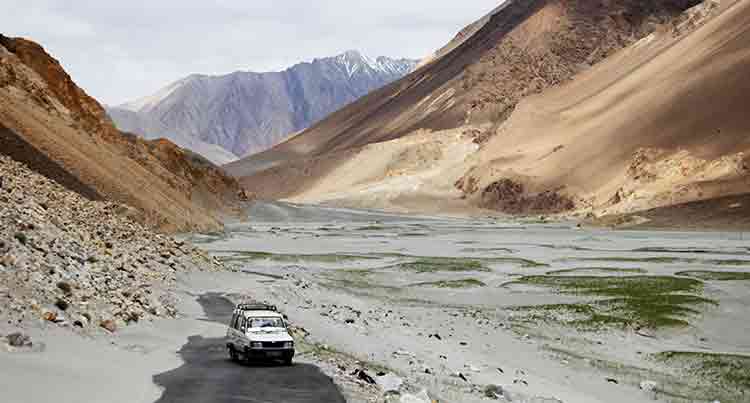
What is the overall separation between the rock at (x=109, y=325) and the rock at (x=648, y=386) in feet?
54.5

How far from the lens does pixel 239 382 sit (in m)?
21.2

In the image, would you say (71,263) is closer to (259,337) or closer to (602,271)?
(259,337)

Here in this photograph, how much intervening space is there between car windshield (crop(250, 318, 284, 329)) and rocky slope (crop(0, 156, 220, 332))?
4.36 metres

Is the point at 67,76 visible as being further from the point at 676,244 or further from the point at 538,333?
the point at 538,333

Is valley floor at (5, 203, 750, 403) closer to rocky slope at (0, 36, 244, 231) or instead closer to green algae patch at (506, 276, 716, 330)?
green algae patch at (506, 276, 716, 330)

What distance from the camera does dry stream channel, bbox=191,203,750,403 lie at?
28812 millimetres

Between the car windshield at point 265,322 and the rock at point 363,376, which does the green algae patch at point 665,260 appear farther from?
the rock at point 363,376

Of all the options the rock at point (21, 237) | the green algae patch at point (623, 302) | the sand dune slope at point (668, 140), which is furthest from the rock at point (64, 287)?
the sand dune slope at point (668, 140)

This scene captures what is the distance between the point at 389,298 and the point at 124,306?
27209 millimetres

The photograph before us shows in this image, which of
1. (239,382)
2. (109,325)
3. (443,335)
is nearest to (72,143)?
(443,335)

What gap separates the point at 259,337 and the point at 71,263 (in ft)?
28.5

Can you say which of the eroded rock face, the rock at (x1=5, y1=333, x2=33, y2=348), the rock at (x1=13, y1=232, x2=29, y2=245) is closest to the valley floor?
the rock at (x1=5, y1=333, x2=33, y2=348)

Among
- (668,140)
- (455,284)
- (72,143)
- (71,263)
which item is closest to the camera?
(71,263)

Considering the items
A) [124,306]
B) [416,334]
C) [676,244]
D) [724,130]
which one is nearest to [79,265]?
[124,306]
